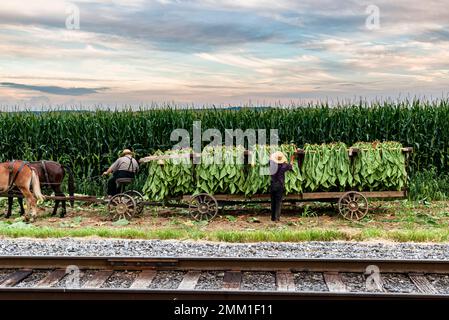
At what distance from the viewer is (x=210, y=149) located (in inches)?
581

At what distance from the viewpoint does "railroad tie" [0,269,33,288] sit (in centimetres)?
829

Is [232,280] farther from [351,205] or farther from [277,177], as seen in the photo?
[351,205]

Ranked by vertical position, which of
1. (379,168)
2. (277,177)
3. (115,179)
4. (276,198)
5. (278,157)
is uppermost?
(278,157)

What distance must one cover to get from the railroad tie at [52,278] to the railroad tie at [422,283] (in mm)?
4749

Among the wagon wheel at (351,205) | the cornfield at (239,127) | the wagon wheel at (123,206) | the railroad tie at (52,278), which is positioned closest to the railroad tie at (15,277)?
the railroad tie at (52,278)

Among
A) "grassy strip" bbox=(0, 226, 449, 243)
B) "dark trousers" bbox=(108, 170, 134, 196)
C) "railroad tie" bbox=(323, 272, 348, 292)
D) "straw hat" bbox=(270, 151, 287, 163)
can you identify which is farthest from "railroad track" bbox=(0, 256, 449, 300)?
"dark trousers" bbox=(108, 170, 134, 196)

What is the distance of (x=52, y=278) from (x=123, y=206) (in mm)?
6387

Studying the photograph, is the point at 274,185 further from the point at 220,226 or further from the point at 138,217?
the point at 138,217

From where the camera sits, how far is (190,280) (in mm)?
8242

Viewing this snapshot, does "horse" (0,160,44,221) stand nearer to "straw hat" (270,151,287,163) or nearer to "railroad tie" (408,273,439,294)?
"straw hat" (270,151,287,163)

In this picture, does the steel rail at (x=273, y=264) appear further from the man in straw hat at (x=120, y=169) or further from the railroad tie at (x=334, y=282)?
the man in straw hat at (x=120, y=169)

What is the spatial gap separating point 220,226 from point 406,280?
240 inches

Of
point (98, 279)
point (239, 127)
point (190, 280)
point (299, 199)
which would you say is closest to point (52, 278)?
point (98, 279)
